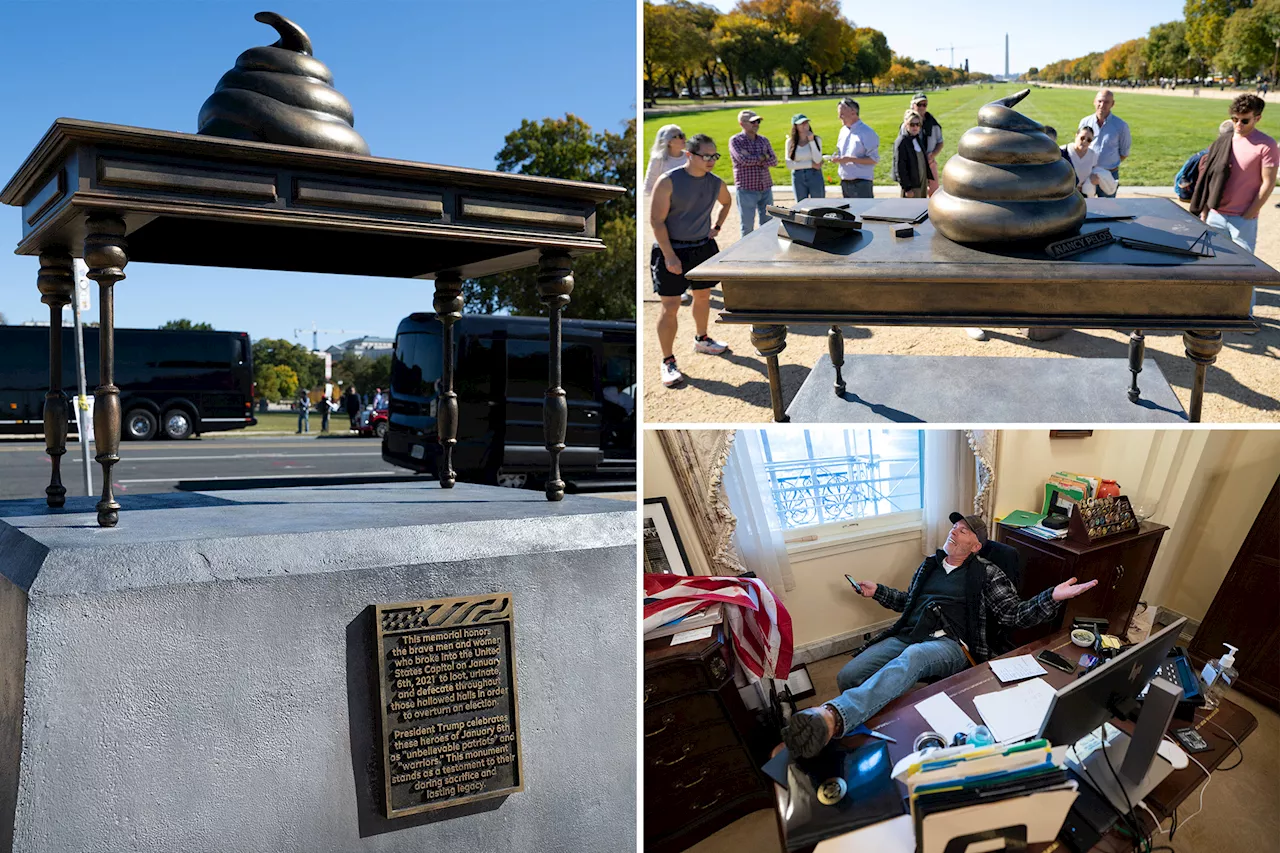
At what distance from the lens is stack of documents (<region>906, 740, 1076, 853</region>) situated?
218cm

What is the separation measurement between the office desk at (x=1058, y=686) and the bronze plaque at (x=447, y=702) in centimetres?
132

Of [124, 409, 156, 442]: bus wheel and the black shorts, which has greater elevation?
the black shorts

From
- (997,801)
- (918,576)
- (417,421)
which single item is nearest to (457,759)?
(997,801)

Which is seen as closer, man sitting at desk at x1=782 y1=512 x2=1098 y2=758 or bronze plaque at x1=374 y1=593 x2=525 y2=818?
bronze plaque at x1=374 y1=593 x2=525 y2=818

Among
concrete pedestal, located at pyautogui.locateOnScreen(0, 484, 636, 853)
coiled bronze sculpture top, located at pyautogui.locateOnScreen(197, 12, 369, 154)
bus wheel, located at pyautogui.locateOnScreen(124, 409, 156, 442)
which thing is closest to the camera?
concrete pedestal, located at pyautogui.locateOnScreen(0, 484, 636, 853)

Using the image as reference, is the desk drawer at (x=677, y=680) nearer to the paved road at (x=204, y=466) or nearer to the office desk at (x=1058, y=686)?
the office desk at (x=1058, y=686)

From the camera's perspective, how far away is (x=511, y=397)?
27.7ft

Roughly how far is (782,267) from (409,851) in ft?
→ 7.36

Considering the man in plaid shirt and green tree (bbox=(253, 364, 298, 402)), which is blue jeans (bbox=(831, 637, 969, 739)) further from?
green tree (bbox=(253, 364, 298, 402))

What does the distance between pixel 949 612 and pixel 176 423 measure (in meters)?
17.4

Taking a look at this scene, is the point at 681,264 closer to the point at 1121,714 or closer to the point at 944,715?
the point at 944,715

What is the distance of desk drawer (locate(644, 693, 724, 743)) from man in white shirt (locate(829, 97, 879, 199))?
4.95 metres

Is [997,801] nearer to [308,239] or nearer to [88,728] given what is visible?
[88,728]

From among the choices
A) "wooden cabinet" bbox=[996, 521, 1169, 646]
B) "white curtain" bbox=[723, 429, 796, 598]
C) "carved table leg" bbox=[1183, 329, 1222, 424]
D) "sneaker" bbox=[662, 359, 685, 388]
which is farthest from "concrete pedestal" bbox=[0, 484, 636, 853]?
"wooden cabinet" bbox=[996, 521, 1169, 646]
